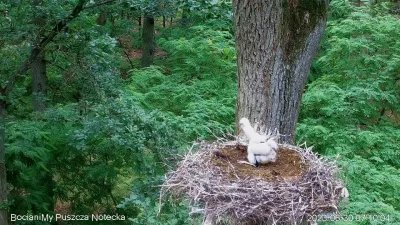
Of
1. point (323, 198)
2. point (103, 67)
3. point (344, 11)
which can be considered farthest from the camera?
point (344, 11)

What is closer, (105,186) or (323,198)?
(323,198)

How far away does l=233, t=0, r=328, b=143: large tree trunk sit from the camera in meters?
3.83

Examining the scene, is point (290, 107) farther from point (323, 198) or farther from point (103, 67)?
point (103, 67)

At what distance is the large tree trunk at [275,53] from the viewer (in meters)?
3.83

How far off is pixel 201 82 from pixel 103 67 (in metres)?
2.52

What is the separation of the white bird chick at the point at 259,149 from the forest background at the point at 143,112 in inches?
21.6

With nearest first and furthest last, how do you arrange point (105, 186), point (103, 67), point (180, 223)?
1. point (180, 223)
2. point (103, 67)
3. point (105, 186)

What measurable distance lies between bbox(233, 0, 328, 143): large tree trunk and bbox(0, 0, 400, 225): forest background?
47 centimetres

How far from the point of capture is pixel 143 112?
215 inches

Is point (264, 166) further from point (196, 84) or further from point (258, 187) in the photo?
point (196, 84)

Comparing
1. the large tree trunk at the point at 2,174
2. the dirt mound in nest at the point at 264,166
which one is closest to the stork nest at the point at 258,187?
the dirt mound in nest at the point at 264,166

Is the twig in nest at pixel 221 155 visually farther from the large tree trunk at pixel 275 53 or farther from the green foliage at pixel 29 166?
the green foliage at pixel 29 166

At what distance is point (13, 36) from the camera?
5.24 m

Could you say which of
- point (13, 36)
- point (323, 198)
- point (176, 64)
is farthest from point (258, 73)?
point (176, 64)
